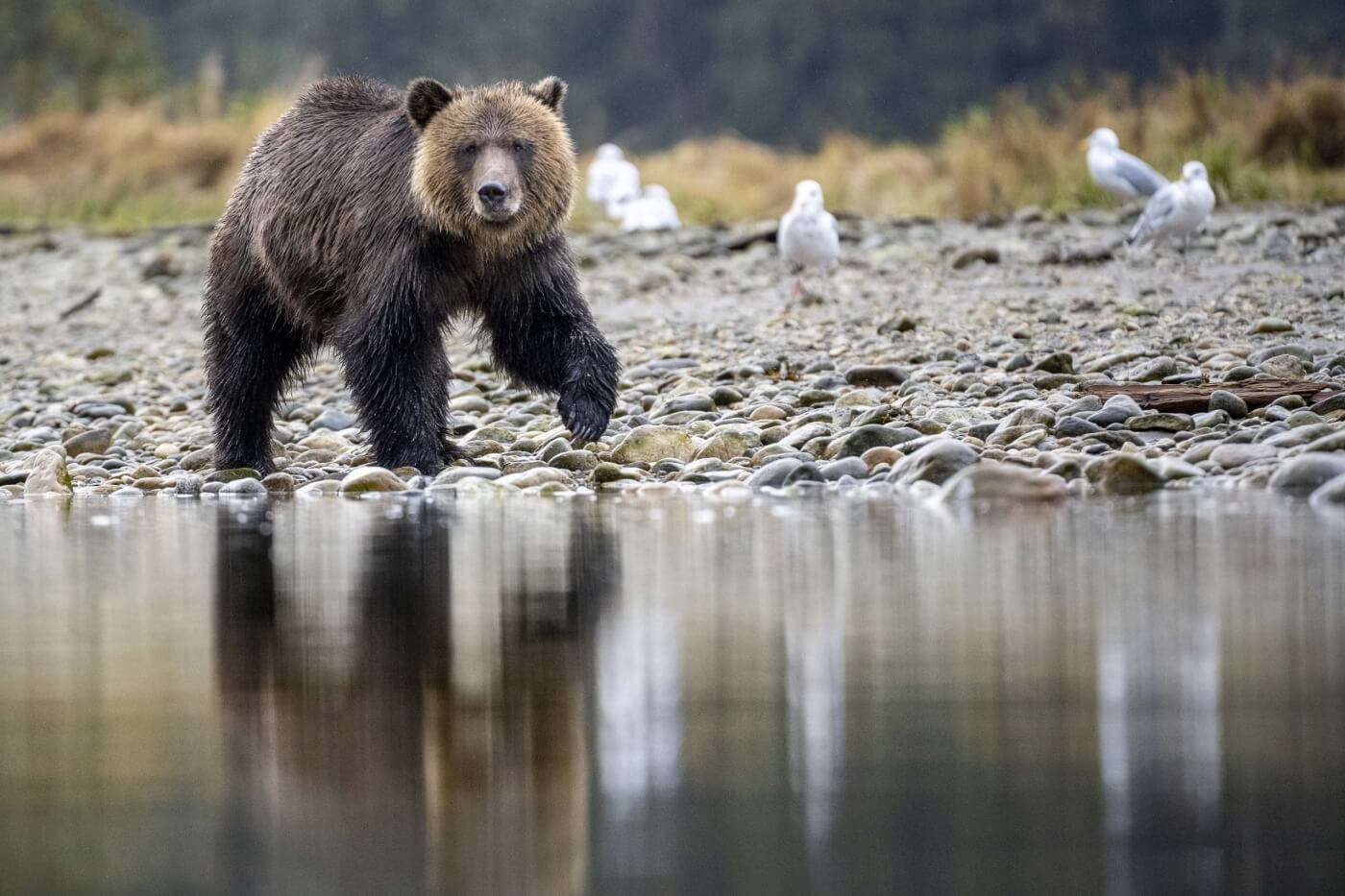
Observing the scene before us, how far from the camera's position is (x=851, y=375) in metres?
7.56

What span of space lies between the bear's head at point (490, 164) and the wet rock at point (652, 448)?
745 mm

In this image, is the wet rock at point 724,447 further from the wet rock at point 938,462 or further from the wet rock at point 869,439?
the wet rock at point 938,462

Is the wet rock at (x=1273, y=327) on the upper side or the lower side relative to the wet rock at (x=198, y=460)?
upper

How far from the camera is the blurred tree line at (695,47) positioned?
96.0 feet

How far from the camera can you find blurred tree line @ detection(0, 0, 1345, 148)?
29250mm

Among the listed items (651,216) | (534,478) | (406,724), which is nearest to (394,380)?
(534,478)

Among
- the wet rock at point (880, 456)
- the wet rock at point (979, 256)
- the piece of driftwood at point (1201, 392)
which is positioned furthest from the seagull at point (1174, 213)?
the wet rock at point (880, 456)

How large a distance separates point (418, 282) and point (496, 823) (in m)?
4.32

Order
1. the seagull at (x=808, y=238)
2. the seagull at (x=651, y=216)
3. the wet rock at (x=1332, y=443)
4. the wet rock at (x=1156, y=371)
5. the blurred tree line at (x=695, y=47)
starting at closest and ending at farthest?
the wet rock at (x=1332, y=443), the wet rock at (x=1156, y=371), the seagull at (x=808, y=238), the seagull at (x=651, y=216), the blurred tree line at (x=695, y=47)

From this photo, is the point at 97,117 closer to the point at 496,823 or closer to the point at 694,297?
the point at 694,297

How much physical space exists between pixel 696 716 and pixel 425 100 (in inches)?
163

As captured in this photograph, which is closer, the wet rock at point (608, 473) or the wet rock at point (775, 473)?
the wet rock at point (775, 473)

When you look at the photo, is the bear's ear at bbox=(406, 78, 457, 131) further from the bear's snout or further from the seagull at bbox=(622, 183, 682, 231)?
the seagull at bbox=(622, 183, 682, 231)

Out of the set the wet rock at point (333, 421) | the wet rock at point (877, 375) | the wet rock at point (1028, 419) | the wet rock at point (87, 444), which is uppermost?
the wet rock at point (877, 375)
